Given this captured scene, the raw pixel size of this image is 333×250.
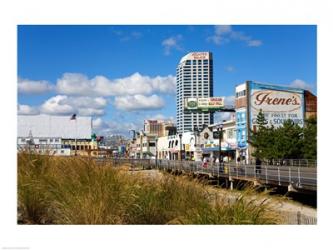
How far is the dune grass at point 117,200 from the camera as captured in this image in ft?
17.2

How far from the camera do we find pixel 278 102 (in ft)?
121

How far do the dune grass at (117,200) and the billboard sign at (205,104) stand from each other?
50.1 metres

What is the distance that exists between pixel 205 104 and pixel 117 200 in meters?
51.9

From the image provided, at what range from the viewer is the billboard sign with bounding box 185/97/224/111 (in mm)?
57094

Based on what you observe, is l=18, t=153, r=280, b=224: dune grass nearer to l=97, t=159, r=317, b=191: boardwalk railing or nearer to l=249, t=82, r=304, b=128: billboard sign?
l=97, t=159, r=317, b=191: boardwalk railing

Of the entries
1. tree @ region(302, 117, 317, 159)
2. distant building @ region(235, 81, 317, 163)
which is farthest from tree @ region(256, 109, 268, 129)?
tree @ region(302, 117, 317, 159)

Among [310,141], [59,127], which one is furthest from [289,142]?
[59,127]

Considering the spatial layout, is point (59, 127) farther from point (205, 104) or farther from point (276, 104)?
point (276, 104)
